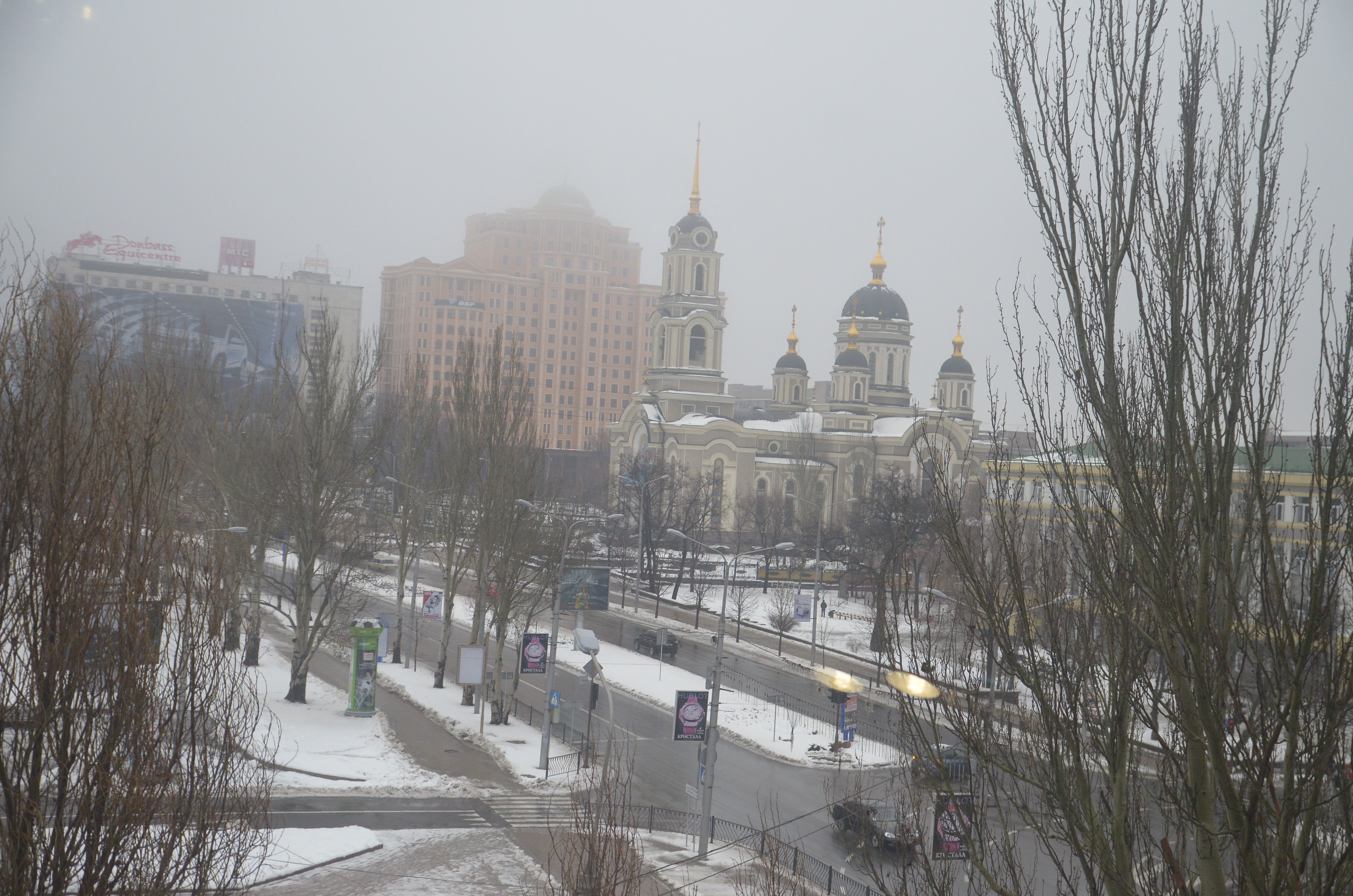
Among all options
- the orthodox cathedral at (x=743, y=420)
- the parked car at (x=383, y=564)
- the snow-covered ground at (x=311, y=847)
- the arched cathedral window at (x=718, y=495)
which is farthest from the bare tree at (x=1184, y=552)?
the orthodox cathedral at (x=743, y=420)

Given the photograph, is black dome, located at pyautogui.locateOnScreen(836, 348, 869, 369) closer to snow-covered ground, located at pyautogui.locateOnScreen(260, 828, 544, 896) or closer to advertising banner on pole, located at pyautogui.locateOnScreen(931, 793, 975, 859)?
snow-covered ground, located at pyautogui.locateOnScreen(260, 828, 544, 896)

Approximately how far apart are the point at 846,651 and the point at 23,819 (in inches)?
1273

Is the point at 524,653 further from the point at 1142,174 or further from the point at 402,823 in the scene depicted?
the point at 1142,174

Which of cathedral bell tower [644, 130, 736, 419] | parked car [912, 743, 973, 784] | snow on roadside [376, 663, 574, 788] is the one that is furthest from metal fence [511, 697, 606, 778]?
cathedral bell tower [644, 130, 736, 419]

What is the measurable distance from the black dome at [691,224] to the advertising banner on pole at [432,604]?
160ft

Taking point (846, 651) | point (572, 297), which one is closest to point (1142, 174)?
point (846, 651)

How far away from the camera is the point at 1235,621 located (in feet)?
18.1

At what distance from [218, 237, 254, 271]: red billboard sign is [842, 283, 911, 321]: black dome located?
66.7 meters

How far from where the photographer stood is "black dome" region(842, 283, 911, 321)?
87312 millimetres

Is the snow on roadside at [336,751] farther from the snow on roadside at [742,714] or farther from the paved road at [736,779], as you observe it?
the snow on roadside at [742,714]

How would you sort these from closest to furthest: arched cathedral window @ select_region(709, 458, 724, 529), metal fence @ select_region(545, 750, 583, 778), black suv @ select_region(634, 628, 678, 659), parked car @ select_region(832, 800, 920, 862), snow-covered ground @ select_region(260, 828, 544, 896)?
snow-covered ground @ select_region(260, 828, 544, 896), parked car @ select_region(832, 800, 920, 862), metal fence @ select_region(545, 750, 583, 778), black suv @ select_region(634, 628, 678, 659), arched cathedral window @ select_region(709, 458, 724, 529)

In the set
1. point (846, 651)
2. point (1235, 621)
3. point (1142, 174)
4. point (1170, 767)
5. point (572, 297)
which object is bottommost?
point (846, 651)

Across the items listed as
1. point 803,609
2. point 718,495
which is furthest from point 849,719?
point 718,495

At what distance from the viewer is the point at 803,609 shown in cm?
3834
